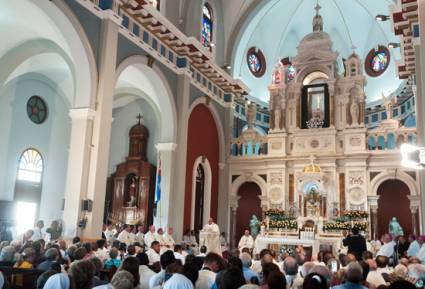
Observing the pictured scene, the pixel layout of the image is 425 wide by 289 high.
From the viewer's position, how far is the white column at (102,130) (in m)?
12.0

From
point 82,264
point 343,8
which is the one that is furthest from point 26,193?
point 343,8

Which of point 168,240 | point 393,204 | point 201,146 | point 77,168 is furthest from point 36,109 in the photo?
point 393,204

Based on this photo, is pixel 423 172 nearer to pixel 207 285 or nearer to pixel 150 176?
pixel 207 285

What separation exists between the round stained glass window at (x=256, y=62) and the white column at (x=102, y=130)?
13.7 metres

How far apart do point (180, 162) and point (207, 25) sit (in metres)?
6.92

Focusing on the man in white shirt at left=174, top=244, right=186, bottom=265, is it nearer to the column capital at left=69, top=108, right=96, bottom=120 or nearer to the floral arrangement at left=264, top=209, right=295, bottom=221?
the column capital at left=69, top=108, right=96, bottom=120

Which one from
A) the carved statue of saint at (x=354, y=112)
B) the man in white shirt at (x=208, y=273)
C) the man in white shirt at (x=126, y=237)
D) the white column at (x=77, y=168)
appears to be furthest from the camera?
the carved statue of saint at (x=354, y=112)

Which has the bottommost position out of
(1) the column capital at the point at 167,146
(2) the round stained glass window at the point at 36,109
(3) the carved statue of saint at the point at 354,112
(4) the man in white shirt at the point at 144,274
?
(4) the man in white shirt at the point at 144,274

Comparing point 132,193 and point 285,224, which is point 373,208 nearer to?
point 285,224

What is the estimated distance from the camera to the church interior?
12406 millimetres

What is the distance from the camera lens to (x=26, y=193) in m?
17.1

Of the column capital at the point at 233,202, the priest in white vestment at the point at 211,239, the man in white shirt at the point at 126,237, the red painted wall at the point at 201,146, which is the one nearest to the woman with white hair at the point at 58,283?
the man in white shirt at the point at 126,237

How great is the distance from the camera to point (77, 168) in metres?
11.9

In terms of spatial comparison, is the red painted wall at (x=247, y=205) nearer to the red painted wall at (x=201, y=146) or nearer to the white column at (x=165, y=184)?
the red painted wall at (x=201, y=146)
